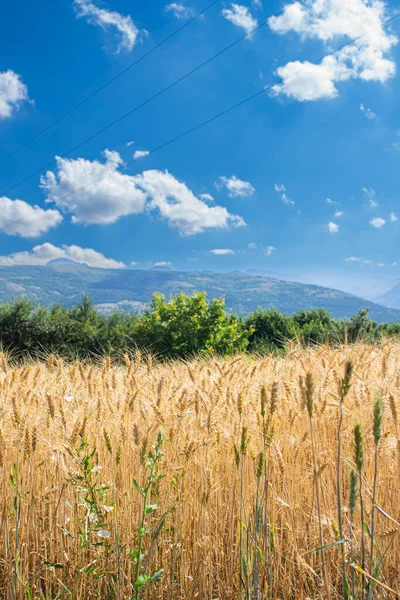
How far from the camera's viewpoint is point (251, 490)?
209 centimetres

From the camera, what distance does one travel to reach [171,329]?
12703mm

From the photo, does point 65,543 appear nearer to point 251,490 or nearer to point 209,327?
point 251,490

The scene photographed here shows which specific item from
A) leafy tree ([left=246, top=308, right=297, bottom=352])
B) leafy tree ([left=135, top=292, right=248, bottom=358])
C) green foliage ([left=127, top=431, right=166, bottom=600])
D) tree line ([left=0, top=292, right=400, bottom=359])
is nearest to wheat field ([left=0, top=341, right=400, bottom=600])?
green foliage ([left=127, top=431, right=166, bottom=600])

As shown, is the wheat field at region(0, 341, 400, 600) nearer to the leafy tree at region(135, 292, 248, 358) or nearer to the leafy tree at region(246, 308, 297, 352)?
the leafy tree at region(135, 292, 248, 358)

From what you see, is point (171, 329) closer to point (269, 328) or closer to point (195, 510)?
point (269, 328)

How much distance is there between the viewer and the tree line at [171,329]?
41.4 ft

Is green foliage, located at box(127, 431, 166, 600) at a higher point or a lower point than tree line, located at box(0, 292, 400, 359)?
lower

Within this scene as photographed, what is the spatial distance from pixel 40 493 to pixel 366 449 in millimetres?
1629

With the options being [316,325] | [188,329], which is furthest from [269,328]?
[188,329]

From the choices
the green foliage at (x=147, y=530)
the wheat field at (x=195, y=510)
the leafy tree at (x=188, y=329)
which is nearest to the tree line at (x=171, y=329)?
the leafy tree at (x=188, y=329)

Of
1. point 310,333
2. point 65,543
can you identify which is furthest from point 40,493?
point 310,333

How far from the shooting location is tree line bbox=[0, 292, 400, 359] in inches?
497

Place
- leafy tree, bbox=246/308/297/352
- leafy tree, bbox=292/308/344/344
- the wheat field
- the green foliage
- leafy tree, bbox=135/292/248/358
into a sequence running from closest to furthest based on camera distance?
the green foliage
the wheat field
leafy tree, bbox=135/292/248/358
leafy tree, bbox=292/308/344/344
leafy tree, bbox=246/308/297/352

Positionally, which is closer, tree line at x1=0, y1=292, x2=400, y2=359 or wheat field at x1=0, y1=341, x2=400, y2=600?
wheat field at x1=0, y1=341, x2=400, y2=600
